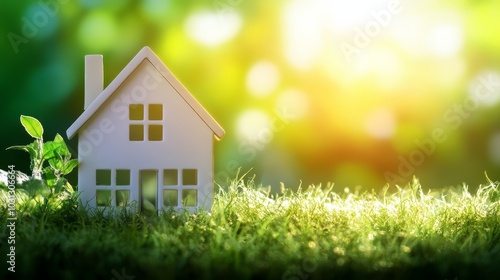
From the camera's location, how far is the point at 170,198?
183 inches

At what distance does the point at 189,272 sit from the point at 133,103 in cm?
164

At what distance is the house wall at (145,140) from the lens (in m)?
4.48

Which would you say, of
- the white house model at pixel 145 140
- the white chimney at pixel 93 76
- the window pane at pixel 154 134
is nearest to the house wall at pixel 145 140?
the white house model at pixel 145 140

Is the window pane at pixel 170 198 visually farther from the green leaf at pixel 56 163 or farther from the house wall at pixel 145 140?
the green leaf at pixel 56 163

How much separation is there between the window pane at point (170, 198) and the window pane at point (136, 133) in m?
0.45

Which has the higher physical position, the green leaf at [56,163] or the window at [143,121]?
the window at [143,121]

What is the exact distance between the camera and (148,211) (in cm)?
462

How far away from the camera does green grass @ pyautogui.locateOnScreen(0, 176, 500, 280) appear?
3.37 m

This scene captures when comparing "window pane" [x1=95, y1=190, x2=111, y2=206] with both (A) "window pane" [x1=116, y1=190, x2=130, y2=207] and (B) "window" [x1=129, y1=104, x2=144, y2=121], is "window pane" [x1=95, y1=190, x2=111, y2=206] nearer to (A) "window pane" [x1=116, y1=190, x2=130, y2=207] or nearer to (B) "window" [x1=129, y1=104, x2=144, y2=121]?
(A) "window pane" [x1=116, y1=190, x2=130, y2=207]

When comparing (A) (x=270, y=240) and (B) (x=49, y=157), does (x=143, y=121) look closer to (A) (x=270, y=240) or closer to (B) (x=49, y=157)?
(B) (x=49, y=157)

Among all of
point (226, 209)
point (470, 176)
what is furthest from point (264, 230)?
point (470, 176)

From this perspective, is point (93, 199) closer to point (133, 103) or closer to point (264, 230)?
point (133, 103)

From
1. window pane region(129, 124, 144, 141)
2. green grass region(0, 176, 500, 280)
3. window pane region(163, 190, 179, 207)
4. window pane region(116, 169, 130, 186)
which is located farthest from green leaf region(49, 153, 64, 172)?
window pane region(163, 190, 179, 207)

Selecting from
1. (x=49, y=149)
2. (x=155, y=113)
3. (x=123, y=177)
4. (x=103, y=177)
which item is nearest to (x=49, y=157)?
(x=49, y=149)
